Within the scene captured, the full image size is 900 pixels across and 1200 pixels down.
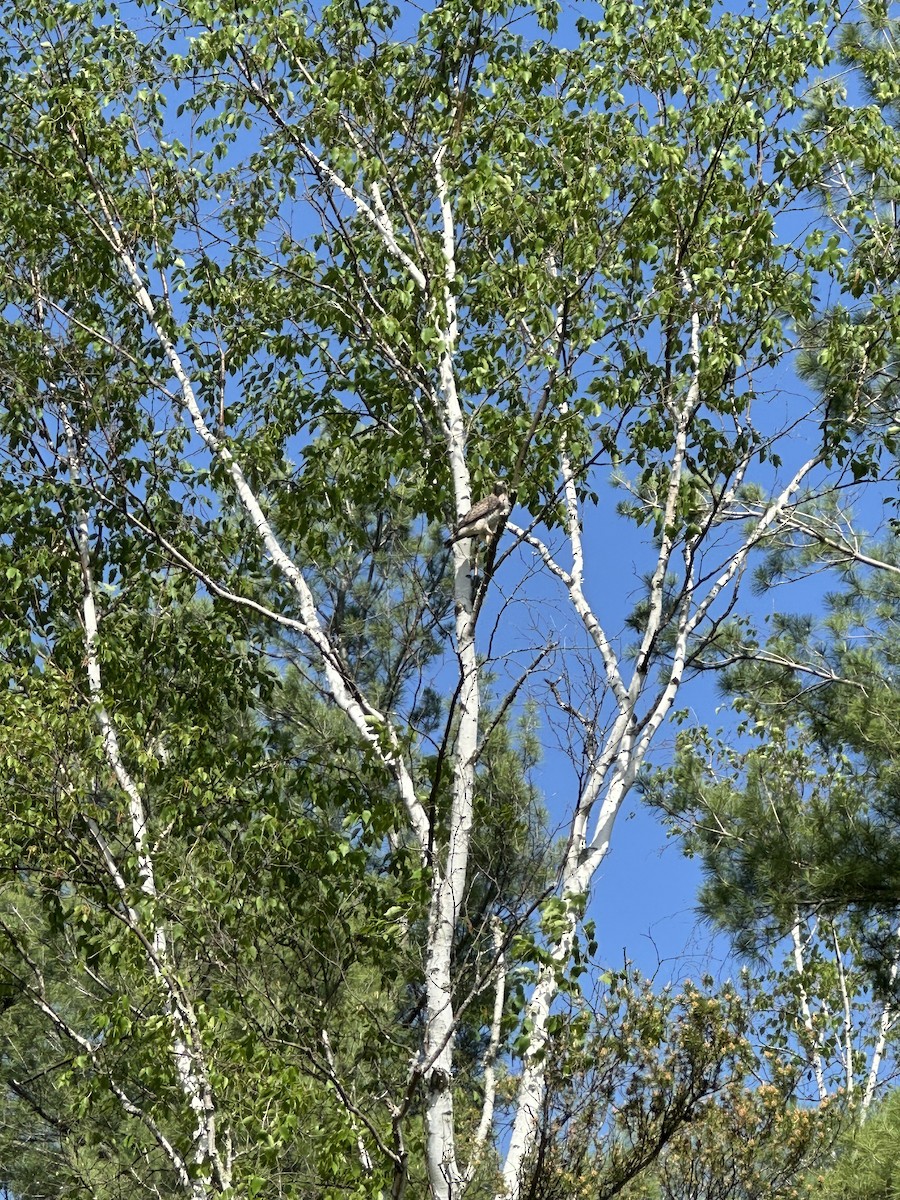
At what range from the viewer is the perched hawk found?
21.4 ft

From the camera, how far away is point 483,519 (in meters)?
6.58

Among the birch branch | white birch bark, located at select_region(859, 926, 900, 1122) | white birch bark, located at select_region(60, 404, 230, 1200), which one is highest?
white birch bark, located at select_region(859, 926, 900, 1122)

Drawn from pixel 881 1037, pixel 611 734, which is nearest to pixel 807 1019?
pixel 881 1037

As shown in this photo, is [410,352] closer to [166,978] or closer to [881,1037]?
[166,978]

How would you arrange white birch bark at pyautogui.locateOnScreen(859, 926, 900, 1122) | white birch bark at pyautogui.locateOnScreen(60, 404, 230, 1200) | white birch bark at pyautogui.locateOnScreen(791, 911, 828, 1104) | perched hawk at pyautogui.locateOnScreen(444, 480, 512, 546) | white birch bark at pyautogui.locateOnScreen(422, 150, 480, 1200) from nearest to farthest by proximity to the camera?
white birch bark at pyautogui.locateOnScreen(422, 150, 480, 1200) < perched hawk at pyautogui.locateOnScreen(444, 480, 512, 546) < white birch bark at pyautogui.locateOnScreen(60, 404, 230, 1200) < white birch bark at pyautogui.locateOnScreen(791, 911, 828, 1104) < white birch bark at pyautogui.locateOnScreen(859, 926, 900, 1122)

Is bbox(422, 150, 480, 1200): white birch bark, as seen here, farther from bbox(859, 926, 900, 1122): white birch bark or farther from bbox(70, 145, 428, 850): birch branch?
bbox(859, 926, 900, 1122): white birch bark

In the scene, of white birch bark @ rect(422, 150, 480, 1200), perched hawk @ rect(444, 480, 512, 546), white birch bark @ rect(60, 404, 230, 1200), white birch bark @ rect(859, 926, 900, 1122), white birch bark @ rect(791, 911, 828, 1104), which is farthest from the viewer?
white birch bark @ rect(859, 926, 900, 1122)

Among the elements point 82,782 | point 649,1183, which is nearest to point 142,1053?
point 82,782

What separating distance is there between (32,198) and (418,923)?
5.93 metres

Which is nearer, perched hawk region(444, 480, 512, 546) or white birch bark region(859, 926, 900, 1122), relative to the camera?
perched hawk region(444, 480, 512, 546)

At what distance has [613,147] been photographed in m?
8.05

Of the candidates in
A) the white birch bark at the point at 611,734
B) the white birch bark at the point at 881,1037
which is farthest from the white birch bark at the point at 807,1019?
the white birch bark at the point at 611,734

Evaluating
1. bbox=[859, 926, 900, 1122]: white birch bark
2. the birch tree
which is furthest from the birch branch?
bbox=[859, 926, 900, 1122]: white birch bark

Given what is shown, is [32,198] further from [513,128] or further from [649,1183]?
[649,1183]
